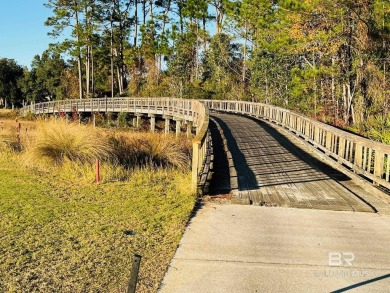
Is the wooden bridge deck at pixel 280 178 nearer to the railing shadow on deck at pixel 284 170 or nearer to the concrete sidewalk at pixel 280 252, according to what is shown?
the railing shadow on deck at pixel 284 170

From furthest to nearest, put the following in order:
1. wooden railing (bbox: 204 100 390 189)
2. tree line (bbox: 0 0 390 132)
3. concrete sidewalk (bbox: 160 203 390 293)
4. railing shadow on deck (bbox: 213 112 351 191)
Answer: tree line (bbox: 0 0 390 132), railing shadow on deck (bbox: 213 112 351 191), wooden railing (bbox: 204 100 390 189), concrete sidewalk (bbox: 160 203 390 293)

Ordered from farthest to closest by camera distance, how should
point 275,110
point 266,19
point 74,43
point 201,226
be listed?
point 74,43, point 266,19, point 275,110, point 201,226

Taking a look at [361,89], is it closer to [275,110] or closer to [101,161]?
[275,110]

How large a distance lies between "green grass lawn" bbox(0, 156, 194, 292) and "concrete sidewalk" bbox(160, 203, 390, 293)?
31 centimetres

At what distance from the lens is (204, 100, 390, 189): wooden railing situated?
25.4 feet

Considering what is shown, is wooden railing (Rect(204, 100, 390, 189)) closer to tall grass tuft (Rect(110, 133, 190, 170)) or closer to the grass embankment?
the grass embankment

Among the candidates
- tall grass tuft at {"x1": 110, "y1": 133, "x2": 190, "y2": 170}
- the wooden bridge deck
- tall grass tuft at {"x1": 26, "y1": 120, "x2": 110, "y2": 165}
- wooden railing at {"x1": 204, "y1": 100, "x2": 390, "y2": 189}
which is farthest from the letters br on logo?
tall grass tuft at {"x1": 26, "y1": 120, "x2": 110, "y2": 165}

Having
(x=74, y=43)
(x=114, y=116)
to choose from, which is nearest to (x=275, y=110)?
(x=114, y=116)

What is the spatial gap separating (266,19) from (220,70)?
8.02 meters

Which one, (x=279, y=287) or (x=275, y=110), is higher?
(x=275, y=110)

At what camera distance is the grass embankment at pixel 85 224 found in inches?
160

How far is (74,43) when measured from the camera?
1905 inches

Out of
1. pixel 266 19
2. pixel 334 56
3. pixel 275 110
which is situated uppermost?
pixel 266 19

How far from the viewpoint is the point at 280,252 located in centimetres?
476
